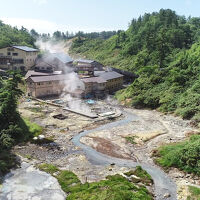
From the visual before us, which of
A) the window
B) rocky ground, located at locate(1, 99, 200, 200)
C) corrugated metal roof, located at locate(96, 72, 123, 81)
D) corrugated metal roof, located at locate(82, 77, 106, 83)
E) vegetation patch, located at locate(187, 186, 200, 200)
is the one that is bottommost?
vegetation patch, located at locate(187, 186, 200, 200)

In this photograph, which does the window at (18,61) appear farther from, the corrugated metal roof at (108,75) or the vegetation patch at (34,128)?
the vegetation patch at (34,128)

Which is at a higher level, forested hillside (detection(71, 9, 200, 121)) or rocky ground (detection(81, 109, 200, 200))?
forested hillside (detection(71, 9, 200, 121))

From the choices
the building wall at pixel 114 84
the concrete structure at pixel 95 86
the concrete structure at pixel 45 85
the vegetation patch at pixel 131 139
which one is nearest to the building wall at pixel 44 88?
the concrete structure at pixel 45 85

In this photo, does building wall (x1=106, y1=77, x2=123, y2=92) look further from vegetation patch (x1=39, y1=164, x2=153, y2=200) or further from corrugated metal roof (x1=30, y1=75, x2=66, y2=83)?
vegetation patch (x1=39, y1=164, x2=153, y2=200)

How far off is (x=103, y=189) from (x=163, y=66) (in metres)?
47.8

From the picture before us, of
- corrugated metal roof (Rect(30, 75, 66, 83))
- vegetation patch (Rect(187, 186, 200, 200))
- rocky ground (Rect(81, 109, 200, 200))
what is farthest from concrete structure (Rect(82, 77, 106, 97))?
vegetation patch (Rect(187, 186, 200, 200))

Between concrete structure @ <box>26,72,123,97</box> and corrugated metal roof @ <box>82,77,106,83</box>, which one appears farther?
corrugated metal roof @ <box>82,77,106,83</box>

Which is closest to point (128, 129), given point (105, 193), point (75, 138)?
point (75, 138)

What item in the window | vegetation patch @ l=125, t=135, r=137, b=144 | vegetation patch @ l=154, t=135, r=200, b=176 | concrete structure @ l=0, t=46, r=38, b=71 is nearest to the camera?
vegetation patch @ l=154, t=135, r=200, b=176

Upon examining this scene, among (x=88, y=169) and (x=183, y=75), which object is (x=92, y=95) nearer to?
(x=183, y=75)

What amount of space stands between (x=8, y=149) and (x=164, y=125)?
23.5 m

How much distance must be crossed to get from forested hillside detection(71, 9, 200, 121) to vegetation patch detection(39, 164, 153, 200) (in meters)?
21.1

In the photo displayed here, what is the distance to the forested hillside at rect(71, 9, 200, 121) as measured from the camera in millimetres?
44188

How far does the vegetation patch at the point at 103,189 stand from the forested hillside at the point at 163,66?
2111cm
